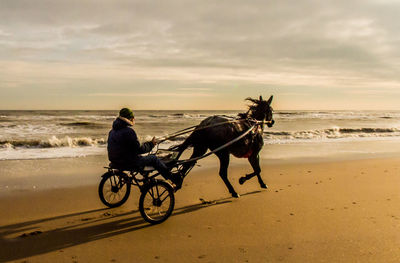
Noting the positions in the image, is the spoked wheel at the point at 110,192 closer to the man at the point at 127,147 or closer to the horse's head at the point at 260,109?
the man at the point at 127,147

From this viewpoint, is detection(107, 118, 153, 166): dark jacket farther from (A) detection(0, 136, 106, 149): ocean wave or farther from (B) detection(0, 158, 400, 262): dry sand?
(A) detection(0, 136, 106, 149): ocean wave

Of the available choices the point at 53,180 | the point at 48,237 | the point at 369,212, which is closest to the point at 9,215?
the point at 48,237

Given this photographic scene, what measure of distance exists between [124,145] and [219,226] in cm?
190

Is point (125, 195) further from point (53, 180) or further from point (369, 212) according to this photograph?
point (369, 212)

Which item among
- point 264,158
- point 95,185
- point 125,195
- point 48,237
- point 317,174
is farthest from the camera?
point 264,158

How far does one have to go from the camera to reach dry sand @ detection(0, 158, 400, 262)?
4.38m

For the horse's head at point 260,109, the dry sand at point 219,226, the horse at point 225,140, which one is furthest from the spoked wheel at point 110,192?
the horse's head at point 260,109

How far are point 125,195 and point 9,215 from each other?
1915 mm

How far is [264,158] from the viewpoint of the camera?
1265 cm

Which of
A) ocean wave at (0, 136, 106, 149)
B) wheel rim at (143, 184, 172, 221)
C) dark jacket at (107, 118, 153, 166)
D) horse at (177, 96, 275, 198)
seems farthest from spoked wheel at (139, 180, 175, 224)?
ocean wave at (0, 136, 106, 149)

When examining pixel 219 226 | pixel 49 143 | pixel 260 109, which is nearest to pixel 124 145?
pixel 219 226

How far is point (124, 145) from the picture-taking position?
18.0ft

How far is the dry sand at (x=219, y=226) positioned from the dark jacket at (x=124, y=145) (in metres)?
1.00

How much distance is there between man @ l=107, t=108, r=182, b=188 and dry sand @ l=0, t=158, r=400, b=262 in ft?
3.05
